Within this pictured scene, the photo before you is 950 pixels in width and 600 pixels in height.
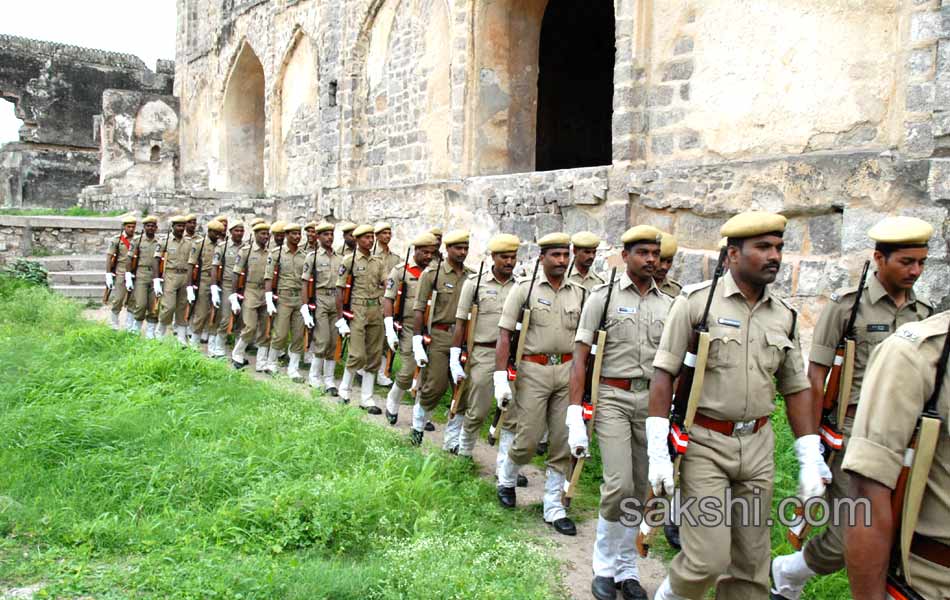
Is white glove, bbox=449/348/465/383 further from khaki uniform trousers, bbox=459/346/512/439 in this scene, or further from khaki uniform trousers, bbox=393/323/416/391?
khaki uniform trousers, bbox=393/323/416/391

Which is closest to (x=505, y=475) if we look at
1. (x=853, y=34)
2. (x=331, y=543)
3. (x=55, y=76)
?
(x=331, y=543)

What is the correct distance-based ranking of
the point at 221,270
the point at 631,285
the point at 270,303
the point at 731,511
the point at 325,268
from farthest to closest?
the point at 221,270 → the point at 270,303 → the point at 325,268 → the point at 631,285 → the point at 731,511

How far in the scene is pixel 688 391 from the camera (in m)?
3.51

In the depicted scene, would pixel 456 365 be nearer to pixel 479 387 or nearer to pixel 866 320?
pixel 479 387

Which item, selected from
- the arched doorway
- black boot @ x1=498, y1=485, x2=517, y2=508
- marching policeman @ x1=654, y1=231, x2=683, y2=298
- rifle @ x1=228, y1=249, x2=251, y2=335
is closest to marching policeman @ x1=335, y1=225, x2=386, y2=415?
rifle @ x1=228, y1=249, x2=251, y2=335

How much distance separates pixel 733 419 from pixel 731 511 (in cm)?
39

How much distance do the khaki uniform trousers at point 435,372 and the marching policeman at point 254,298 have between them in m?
3.77

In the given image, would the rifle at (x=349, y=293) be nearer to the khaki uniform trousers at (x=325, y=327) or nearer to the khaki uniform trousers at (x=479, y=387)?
the khaki uniform trousers at (x=325, y=327)

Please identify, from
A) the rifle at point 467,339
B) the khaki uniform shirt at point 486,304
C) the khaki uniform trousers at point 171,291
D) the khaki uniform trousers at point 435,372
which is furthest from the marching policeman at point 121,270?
the khaki uniform shirt at point 486,304

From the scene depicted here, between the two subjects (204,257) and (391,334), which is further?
(204,257)

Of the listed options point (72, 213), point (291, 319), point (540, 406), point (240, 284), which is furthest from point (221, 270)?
point (72, 213)

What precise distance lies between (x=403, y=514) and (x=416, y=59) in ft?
28.4

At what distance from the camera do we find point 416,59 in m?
11.8

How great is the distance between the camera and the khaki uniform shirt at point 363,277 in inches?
336
